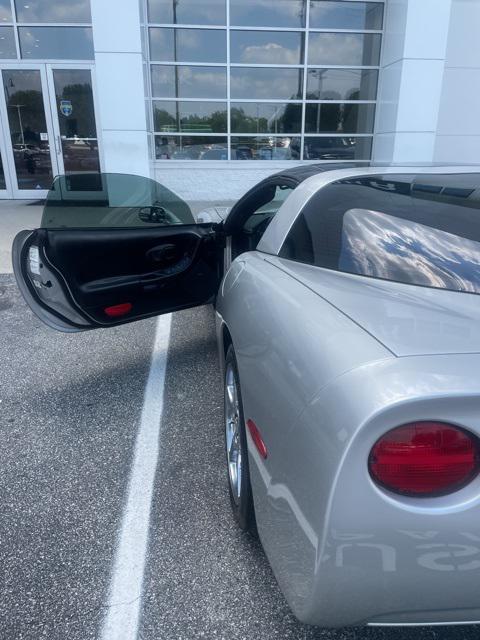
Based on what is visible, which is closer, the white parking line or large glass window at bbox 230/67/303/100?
the white parking line

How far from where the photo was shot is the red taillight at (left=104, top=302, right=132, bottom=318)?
11.2ft

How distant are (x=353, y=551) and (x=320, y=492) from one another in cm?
15

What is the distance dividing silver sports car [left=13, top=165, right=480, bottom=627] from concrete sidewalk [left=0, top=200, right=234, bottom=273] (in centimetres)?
548

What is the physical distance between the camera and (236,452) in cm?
241

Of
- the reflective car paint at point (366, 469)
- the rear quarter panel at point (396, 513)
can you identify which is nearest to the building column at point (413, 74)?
the reflective car paint at point (366, 469)

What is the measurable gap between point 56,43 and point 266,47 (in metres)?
4.55

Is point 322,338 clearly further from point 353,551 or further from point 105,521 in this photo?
point 105,521

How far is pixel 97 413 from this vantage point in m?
3.30

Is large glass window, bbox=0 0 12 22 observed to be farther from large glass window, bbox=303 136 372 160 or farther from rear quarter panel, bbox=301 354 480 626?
rear quarter panel, bbox=301 354 480 626

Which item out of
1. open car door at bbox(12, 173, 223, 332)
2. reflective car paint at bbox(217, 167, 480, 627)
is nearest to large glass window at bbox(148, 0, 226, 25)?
open car door at bbox(12, 173, 223, 332)

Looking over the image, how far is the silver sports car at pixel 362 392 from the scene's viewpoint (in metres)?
1.21

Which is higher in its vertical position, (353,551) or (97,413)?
(353,551)

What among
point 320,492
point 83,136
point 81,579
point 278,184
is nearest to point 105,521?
point 81,579

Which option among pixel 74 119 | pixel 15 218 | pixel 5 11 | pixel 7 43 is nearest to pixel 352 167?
pixel 15 218
